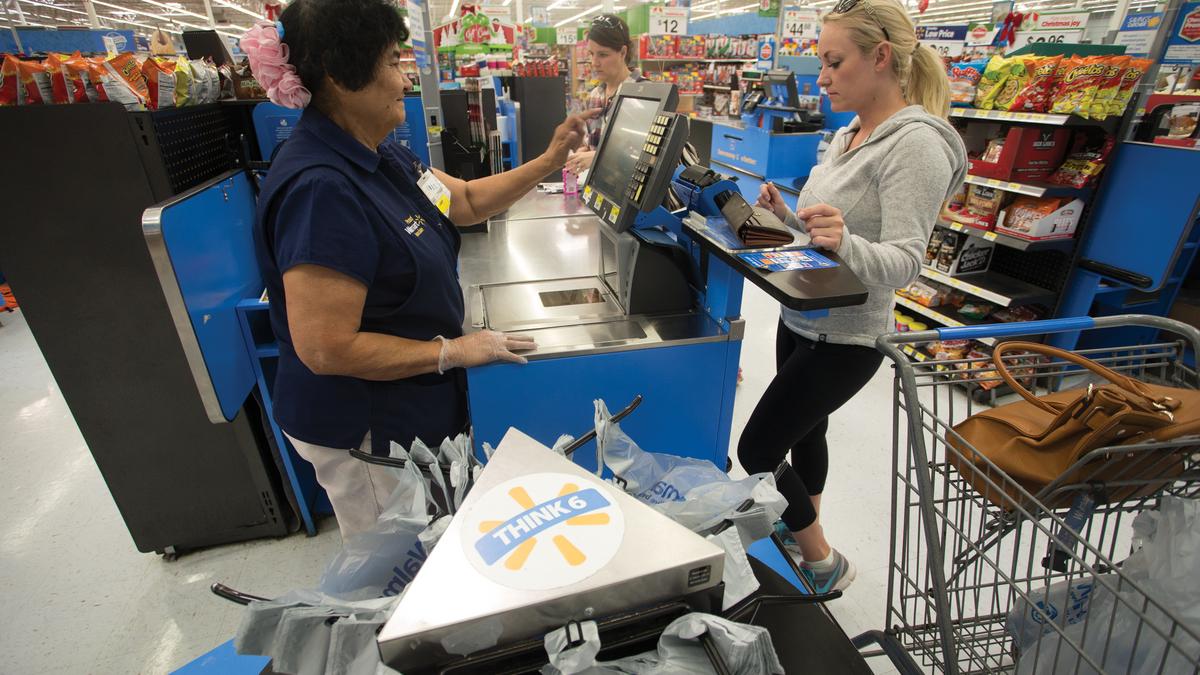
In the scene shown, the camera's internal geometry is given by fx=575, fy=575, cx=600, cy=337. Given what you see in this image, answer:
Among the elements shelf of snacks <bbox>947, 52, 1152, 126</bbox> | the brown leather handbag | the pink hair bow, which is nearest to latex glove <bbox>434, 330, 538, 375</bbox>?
the pink hair bow

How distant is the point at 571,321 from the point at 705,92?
8002 millimetres

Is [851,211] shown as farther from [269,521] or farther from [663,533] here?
[269,521]

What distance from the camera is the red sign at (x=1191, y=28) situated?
334 cm

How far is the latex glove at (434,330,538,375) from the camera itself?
127cm

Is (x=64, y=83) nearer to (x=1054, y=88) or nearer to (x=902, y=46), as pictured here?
(x=902, y=46)

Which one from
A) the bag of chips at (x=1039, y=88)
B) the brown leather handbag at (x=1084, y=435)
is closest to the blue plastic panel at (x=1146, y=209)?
the bag of chips at (x=1039, y=88)

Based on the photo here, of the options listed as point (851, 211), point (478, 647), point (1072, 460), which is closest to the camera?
point (478, 647)

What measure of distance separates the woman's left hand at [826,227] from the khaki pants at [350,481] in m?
1.10

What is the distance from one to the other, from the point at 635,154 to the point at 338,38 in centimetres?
67

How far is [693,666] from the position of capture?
0.51m

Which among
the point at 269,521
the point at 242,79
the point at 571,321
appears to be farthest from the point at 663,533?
the point at 242,79

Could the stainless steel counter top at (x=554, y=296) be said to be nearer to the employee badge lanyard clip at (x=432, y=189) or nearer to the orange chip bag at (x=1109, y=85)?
the employee badge lanyard clip at (x=432, y=189)

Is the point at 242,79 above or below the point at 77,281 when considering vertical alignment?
above

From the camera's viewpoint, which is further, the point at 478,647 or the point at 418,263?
the point at 418,263
